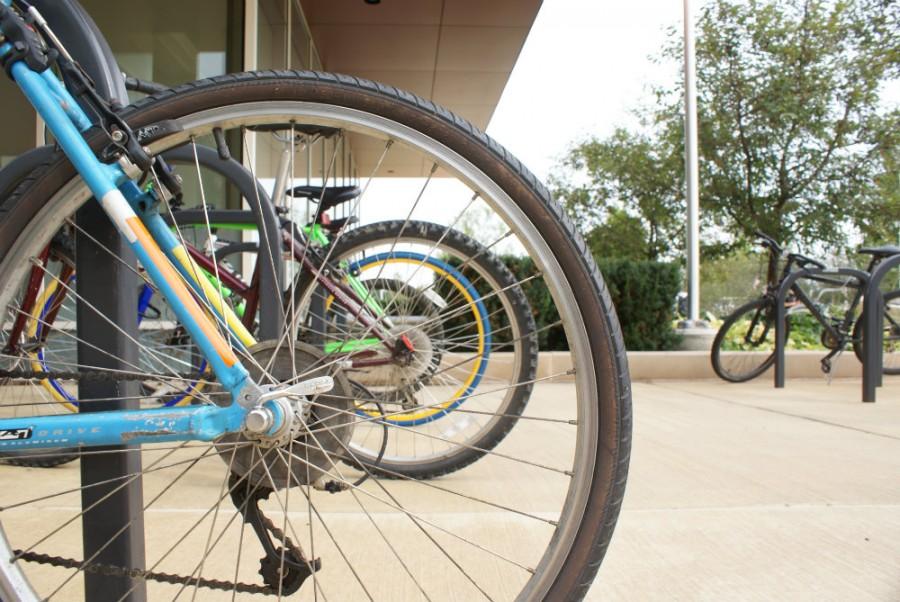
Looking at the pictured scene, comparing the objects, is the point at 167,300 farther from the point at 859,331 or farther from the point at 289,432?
the point at 859,331

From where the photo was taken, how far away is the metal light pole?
705cm

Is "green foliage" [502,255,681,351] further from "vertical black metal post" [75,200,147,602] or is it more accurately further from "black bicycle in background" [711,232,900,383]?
"vertical black metal post" [75,200,147,602]

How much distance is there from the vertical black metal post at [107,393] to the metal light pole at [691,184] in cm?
647

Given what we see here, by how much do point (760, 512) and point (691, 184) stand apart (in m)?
5.94

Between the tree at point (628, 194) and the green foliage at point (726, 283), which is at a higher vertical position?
the tree at point (628, 194)

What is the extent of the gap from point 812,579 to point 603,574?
46 cm

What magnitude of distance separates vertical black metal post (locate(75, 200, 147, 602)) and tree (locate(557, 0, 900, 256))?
1489 centimetres

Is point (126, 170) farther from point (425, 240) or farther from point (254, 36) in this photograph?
point (254, 36)

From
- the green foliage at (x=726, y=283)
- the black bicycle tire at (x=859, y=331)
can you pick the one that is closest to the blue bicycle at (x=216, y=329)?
the black bicycle tire at (x=859, y=331)

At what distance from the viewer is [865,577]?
59.1 inches

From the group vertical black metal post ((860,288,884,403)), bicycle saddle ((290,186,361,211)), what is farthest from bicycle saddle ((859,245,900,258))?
bicycle saddle ((290,186,361,211))

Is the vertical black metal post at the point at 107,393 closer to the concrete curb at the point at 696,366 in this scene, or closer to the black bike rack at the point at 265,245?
the black bike rack at the point at 265,245

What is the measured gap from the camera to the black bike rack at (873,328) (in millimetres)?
4227

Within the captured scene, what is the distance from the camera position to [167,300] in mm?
1038
